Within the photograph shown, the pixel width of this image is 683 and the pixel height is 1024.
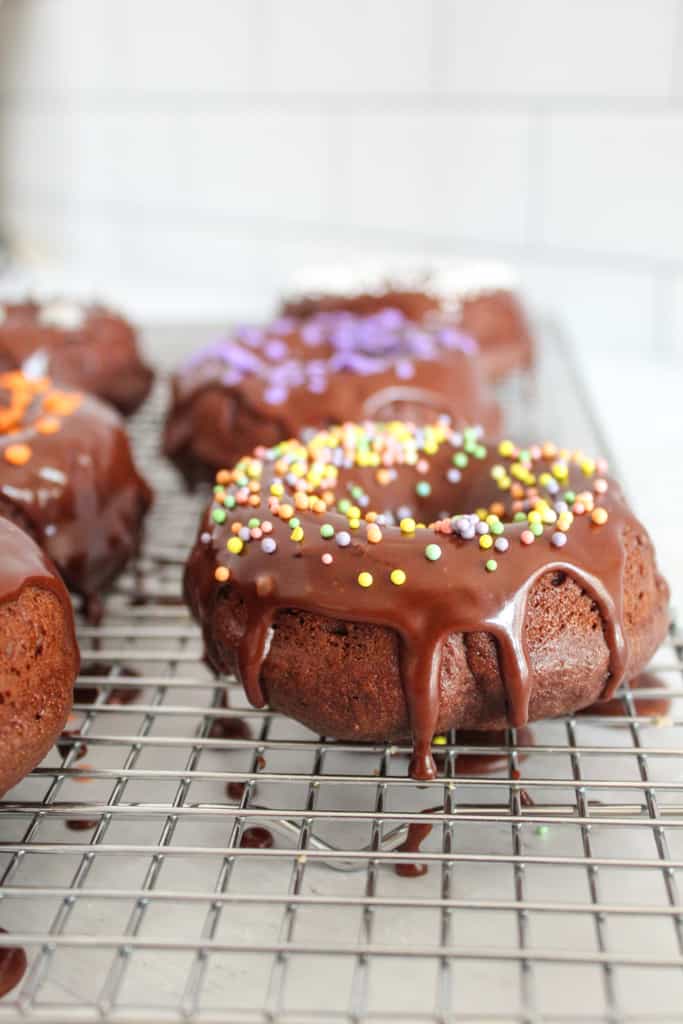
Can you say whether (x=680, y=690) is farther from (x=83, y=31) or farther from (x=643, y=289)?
(x=83, y=31)

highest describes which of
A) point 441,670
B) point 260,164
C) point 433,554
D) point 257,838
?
point 260,164

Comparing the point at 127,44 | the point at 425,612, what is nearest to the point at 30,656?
the point at 425,612

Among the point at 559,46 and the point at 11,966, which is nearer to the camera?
the point at 11,966

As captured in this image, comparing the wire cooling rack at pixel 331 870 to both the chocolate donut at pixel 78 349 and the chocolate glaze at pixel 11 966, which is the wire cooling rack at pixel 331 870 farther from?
the chocolate donut at pixel 78 349

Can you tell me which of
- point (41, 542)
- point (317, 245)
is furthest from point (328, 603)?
point (317, 245)

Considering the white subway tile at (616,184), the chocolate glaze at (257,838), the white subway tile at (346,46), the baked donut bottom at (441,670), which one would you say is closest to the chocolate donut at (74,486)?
the baked donut bottom at (441,670)

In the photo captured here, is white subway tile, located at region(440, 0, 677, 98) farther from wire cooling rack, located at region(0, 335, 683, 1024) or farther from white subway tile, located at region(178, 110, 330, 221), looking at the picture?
wire cooling rack, located at region(0, 335, 683, 1024)

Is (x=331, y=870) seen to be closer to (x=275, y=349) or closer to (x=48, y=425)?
(x=48, y=425)

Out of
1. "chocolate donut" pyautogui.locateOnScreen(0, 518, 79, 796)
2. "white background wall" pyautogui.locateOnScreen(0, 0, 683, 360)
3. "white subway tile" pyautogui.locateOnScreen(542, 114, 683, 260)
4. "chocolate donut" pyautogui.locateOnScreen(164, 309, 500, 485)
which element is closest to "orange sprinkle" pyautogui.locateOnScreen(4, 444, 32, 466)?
"chocolate donut" pyautogui.locateOnScreen(0, 518, 79, 796)
